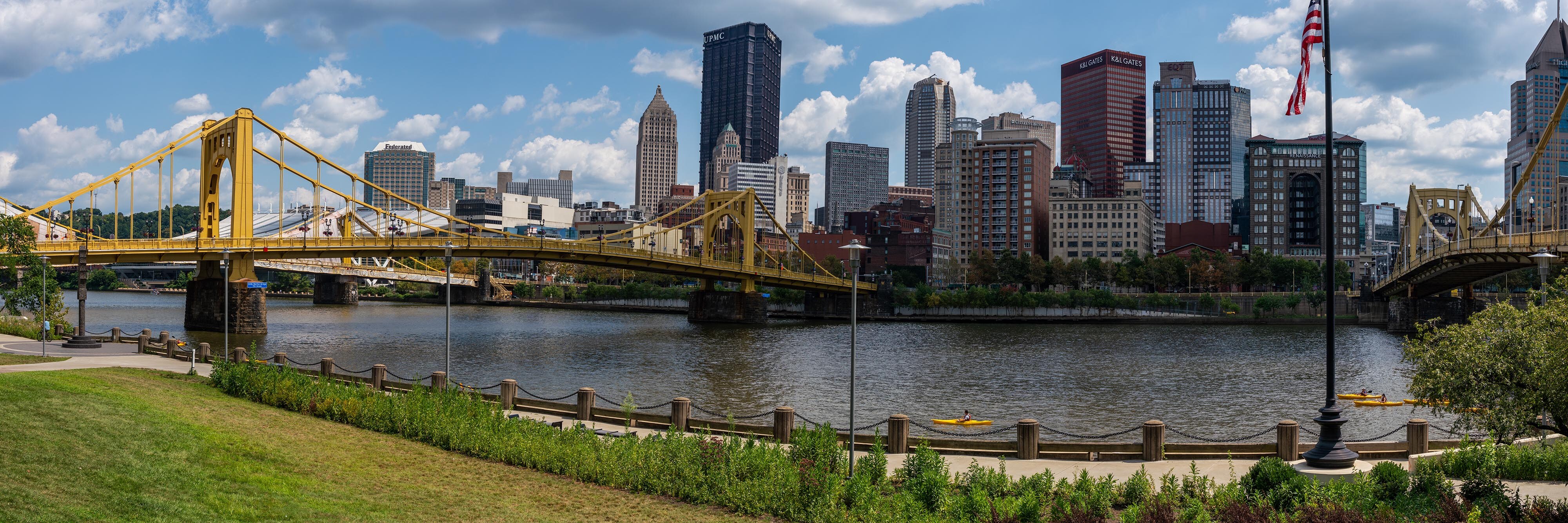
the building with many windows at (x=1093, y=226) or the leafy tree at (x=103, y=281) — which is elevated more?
the building with many windows at (x=1093, y=226)

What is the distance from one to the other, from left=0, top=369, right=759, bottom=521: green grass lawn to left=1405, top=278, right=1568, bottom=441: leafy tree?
38.2 feet

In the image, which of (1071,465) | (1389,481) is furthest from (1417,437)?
(1071,465)

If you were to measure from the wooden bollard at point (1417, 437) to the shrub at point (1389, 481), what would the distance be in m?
5.74

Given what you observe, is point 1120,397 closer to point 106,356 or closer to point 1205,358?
point 1205,358

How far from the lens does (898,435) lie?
70.8ft

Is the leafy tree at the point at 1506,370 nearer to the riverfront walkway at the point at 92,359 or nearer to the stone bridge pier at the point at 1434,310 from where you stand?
the riverfront walkway at the point at 92,359

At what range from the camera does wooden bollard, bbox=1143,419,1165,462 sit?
67.1 feet

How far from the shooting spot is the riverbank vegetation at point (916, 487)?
14.4m

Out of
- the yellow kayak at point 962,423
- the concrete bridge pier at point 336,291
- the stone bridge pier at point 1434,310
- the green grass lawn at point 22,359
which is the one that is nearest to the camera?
the green grass lawn at point 22,359

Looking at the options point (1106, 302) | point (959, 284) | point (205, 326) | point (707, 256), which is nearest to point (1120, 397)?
point (205, 326)

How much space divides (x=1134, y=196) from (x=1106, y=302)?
280 ft

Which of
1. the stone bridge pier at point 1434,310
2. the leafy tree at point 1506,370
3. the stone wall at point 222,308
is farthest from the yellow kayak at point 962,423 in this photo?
the stone bridge pier at point 1434,310

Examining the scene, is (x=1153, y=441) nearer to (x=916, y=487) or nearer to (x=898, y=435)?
(x=898, y=435)

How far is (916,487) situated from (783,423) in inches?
253
